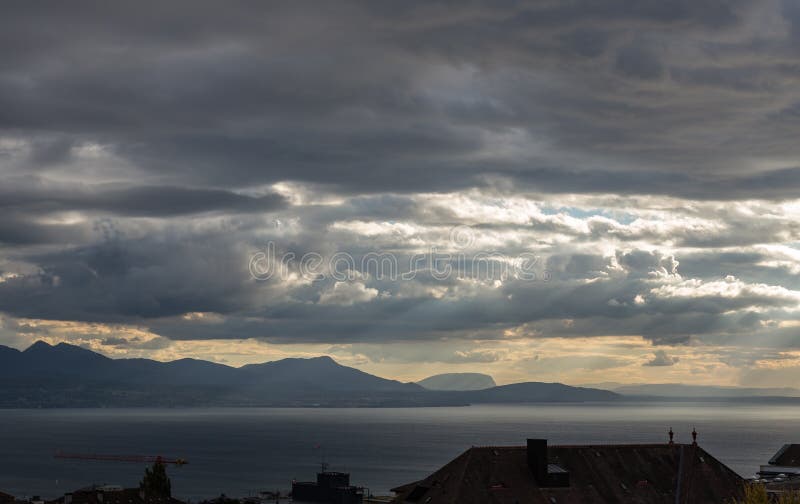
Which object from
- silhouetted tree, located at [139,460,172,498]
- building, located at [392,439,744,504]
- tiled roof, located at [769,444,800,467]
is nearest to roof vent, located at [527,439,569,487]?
building, located at [392,439,744,504]

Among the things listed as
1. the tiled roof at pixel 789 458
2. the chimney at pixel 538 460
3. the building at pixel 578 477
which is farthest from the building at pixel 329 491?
the chimney at pixel 538 460

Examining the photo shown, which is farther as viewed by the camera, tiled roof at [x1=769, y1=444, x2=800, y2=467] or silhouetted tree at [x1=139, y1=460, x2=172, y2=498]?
tiled roof at [x1=769, y1=444, x2=800, y2=467]

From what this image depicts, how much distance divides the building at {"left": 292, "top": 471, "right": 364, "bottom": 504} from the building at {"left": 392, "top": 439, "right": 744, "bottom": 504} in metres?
74.3

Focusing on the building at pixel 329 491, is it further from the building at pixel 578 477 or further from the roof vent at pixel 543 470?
the roof vent at pixel 543 470

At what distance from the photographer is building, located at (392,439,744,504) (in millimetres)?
100875

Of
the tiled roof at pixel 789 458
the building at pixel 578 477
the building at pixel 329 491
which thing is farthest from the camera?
the tiled roof at pixel 789 458

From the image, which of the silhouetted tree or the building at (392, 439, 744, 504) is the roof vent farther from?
the silhouetted tree

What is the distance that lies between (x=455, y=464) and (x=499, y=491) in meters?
5.34

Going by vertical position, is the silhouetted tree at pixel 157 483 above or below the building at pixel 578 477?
below

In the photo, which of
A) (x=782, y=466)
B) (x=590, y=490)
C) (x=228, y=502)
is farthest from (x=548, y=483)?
(x=782, y=466)

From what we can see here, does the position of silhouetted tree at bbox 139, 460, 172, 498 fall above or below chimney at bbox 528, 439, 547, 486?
below

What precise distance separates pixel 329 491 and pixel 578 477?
88.2 m

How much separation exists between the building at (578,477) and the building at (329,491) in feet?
244

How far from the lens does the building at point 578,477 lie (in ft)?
331
